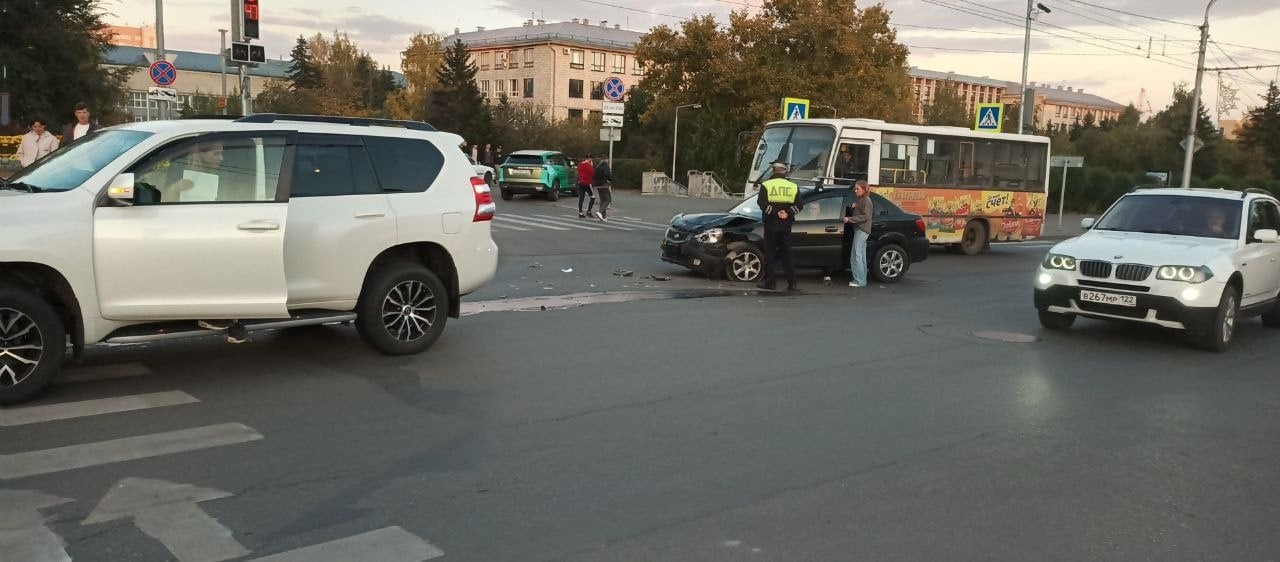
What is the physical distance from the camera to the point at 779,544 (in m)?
4.56

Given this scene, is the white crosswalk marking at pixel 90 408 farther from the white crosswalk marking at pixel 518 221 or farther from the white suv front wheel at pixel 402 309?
the white crosswalk marking at pixel 518 221

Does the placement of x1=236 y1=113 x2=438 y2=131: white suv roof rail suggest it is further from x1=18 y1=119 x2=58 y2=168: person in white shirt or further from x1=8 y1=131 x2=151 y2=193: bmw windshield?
x1=18 y1=119 x2=58 y2=168: person in white shirt

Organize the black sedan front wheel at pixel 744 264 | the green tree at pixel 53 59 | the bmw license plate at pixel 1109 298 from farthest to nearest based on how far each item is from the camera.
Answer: the green tree at pixel 53 59 → the black sedan front wheel at pixel 744 264 → the bmw license plate at pixel 1109 298

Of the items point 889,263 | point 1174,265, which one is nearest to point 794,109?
point 889,263

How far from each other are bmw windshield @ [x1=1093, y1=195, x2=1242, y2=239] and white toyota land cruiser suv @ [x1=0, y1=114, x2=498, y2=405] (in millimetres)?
7331

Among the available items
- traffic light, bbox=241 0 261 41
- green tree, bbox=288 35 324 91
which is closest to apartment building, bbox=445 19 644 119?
green tree, bbox=288 35 324 91

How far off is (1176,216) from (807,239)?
5.41 meters

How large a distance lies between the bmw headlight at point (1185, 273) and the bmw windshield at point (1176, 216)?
1.07 m

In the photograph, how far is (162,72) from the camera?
2227 centimetres

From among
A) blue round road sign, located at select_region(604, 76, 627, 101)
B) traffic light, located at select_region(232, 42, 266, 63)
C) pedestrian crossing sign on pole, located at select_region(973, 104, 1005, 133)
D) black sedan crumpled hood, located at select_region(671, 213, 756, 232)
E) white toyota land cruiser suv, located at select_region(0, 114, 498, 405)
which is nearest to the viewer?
white toyota land cruiser suv, located at select_region(0, 114, 498, 405)

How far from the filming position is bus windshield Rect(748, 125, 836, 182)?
20.6 metres

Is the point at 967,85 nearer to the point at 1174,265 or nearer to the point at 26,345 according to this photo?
the point at 1174,265

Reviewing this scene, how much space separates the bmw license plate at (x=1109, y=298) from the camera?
10.0m

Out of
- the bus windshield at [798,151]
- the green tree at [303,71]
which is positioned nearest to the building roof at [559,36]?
the green tree at [303,71]
